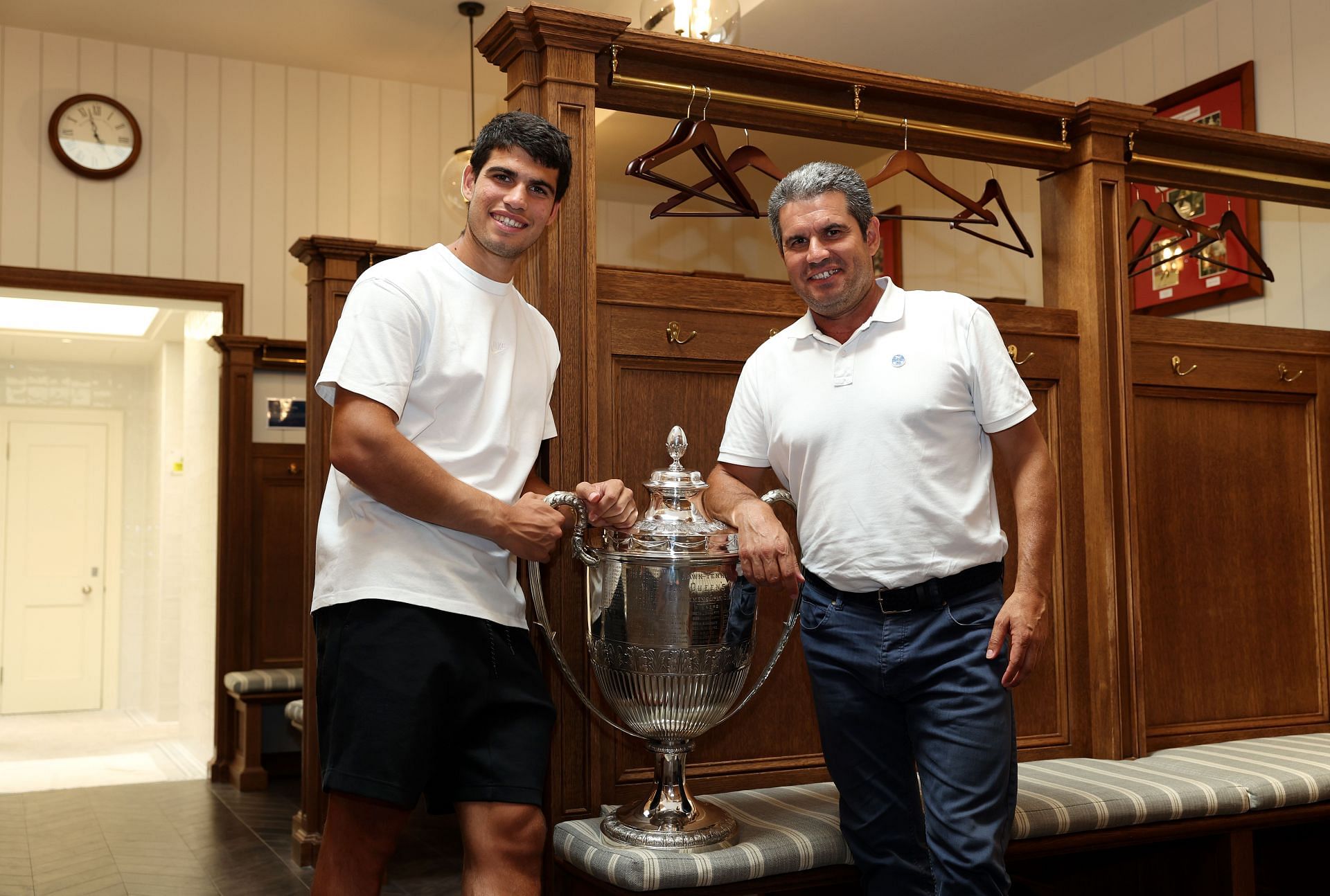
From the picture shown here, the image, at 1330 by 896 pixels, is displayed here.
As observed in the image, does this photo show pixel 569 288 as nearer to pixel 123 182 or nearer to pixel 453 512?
pixel 453 512

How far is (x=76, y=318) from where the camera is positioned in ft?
27.6

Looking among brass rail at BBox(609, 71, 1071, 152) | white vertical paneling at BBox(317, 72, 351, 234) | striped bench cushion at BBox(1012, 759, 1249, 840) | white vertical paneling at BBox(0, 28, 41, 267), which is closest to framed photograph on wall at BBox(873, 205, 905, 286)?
white vertical paneling at BBox(317, 72, 351, 234)

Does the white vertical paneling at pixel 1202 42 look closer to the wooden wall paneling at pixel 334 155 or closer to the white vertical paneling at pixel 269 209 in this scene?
the wooden wall paneling at pixel 334 155

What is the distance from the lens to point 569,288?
8.24ft

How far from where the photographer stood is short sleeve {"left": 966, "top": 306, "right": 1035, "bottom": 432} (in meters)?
2.08

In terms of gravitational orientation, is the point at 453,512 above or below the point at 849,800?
above

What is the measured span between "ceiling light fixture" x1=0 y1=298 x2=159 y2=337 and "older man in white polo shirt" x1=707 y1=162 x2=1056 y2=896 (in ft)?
22.7

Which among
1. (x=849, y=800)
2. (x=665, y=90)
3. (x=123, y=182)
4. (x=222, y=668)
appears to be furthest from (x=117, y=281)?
(x=849, y=800)

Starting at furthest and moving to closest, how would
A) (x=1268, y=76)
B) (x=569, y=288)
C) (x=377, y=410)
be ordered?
(x=1268, y=76), (x=569, y=288), (x=377, y=410)

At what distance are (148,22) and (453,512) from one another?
16.6 feet

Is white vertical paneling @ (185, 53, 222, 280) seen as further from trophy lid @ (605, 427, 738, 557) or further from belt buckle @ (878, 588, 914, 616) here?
belt buckle @ (878, 588, 914, 616)

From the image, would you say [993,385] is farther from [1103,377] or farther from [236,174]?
[236,174]

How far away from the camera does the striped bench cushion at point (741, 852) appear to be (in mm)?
2121

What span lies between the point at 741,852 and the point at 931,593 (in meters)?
0.64
